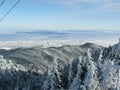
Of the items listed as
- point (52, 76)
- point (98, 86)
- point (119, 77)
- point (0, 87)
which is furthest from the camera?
point (0, 87)

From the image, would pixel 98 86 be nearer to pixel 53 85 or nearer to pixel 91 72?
pixel 91 72

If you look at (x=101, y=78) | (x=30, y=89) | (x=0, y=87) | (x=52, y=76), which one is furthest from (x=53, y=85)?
(x=0, y=87)

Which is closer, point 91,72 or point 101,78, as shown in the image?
point 91,72

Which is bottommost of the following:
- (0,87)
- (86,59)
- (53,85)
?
(0,87)

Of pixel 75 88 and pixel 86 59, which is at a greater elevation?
pixel 86 59

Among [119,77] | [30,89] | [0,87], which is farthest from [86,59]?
[0,87]

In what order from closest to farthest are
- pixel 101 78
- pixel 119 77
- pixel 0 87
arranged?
pixel 119 77 < pixel 101 78 < pixel 0 87

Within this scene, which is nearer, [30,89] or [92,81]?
[92,81]

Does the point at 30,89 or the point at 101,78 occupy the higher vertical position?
the point at 101,78

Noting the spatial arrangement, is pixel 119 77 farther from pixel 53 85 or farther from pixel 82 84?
pixel 53 85
